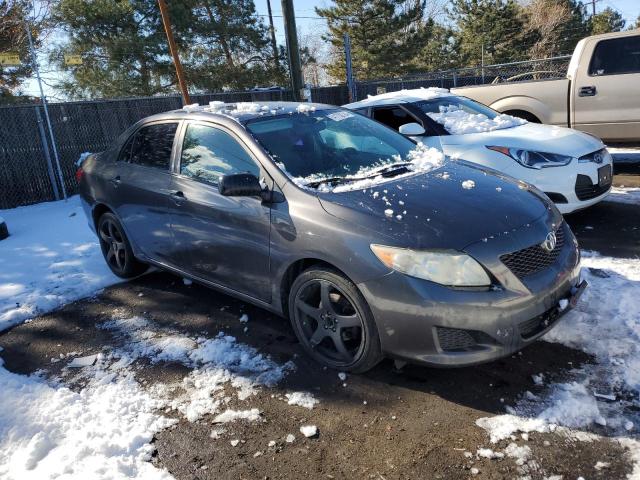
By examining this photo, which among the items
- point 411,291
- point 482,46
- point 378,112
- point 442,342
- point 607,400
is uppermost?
point 482,46

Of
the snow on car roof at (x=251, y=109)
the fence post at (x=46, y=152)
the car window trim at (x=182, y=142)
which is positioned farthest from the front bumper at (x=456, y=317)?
the fence post at (x=46, y=152)

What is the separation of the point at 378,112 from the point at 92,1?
14.9 metres

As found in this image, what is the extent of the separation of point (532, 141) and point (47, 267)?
5395mm

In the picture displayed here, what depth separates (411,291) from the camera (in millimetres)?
2684

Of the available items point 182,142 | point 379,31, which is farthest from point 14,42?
point 379,31

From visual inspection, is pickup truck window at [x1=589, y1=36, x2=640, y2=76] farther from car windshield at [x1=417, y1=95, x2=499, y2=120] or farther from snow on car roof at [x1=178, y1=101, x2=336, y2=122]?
snow on car roof at [x1=178, y1=101, x2=336, y2=122]

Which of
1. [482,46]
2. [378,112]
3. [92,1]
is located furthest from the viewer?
[482,46]

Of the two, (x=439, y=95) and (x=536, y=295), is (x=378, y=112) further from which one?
(x=536, y=295)

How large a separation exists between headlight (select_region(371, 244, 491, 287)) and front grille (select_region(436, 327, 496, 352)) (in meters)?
0.25

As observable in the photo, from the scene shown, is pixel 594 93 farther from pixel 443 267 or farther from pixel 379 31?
pixel 379 31

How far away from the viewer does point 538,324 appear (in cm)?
282

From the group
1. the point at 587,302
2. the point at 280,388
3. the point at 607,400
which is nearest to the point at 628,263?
the point at 587,302

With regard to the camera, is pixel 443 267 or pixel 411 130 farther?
pixel 411 130

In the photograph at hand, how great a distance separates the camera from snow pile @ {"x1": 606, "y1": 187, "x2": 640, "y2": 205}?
6.21 m
